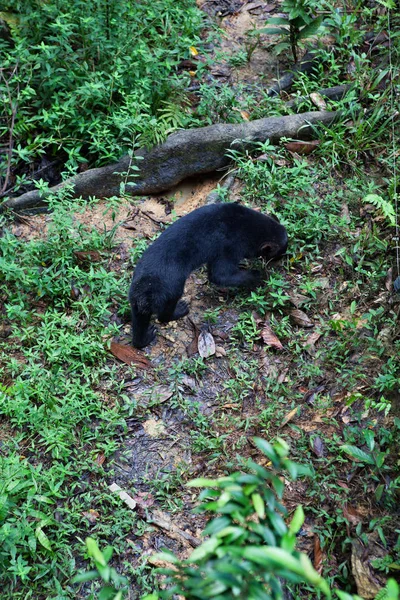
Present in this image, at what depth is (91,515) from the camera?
450 centimetres

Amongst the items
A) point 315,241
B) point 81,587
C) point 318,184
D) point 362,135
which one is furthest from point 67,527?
point 362,135

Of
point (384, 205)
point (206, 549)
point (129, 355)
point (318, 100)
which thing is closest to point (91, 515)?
point (129, 355)

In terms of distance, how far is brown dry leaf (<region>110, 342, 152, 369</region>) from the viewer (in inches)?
216

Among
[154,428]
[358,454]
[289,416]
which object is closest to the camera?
[358,454]

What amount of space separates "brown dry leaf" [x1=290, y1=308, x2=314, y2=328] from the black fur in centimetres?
51

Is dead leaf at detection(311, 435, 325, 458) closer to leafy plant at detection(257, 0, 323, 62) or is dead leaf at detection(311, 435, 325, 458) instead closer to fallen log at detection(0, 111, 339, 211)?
fallen log at detection(0, 111, 339, 211)

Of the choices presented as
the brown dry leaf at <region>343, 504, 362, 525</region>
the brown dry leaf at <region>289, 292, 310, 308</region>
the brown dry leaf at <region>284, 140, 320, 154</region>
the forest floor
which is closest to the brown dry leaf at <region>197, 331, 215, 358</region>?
the forest floor

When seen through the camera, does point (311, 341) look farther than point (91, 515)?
Yes

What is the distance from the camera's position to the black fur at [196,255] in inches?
208

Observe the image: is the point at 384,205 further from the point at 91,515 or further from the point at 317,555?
the point at 91,515

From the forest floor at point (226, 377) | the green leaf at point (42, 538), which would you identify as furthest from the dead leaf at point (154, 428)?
the green leaf at point (42, 538)

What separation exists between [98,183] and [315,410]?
364 cm

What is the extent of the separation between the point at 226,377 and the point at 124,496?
4.68 feet

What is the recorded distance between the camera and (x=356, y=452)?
14.0 ft
